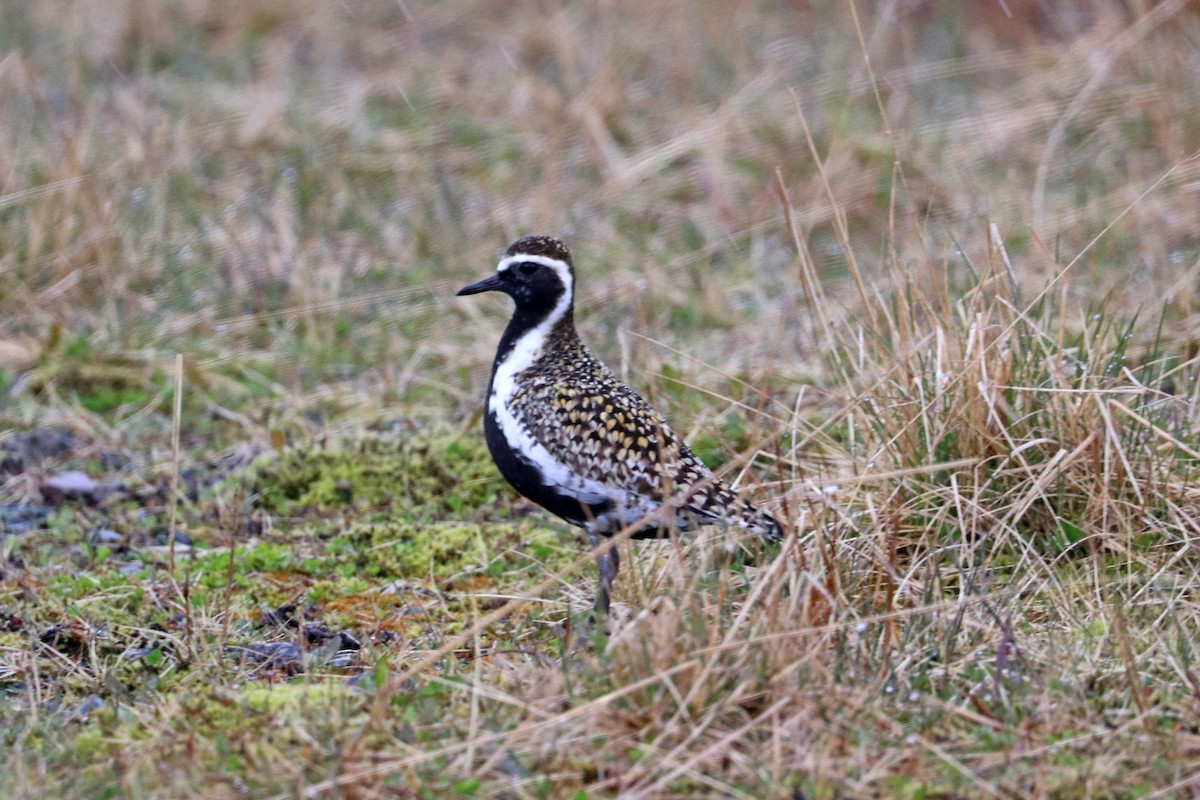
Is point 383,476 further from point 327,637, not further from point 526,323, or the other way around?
point 327,637

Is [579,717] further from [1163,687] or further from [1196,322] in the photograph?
[1196,322]

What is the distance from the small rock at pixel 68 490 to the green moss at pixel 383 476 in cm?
61

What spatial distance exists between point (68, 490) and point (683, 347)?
2.64 m

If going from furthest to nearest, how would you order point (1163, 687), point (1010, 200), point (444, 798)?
point (1010, 200), point (1163, 687), point (444, 798)

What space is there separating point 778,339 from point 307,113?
168 inches

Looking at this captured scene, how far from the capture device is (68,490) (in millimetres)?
5617

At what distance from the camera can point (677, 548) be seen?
11.3ft

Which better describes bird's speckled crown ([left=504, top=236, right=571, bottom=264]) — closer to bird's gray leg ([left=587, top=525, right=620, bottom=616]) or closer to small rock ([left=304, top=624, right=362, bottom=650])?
bird's gray leg ([left=587, top=525, right=620, bottom=616])

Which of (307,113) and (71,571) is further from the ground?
(307,113)

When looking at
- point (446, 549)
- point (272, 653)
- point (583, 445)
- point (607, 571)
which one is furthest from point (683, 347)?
point (272, 653)

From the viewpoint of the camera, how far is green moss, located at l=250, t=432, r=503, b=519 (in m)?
5.50

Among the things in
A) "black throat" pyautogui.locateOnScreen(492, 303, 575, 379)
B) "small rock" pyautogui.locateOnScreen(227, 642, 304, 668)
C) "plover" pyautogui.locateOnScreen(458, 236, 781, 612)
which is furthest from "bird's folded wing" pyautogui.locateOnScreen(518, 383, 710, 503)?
"small rock" pyautogui.locateOnScreen(227, 642, 304, 668)

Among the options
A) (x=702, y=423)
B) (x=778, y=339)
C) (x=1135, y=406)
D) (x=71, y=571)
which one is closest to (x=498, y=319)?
(x=778, y=339)

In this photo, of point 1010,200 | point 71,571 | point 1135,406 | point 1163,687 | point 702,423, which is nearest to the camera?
point 1163,687
